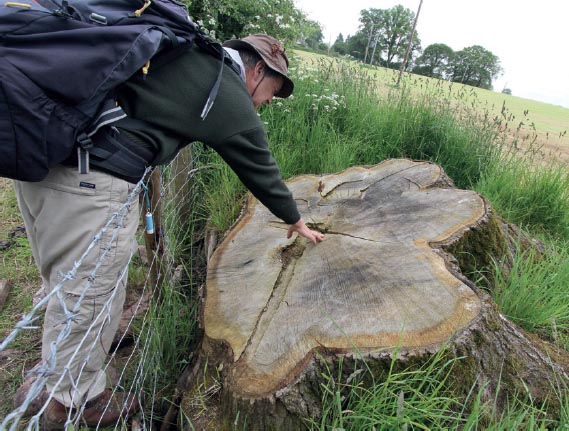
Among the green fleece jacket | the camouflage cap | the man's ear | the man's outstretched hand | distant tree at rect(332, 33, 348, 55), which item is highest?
distant tree at rect(332, 33, 348, 55)

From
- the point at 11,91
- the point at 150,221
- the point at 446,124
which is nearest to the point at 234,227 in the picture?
the point at 150,221

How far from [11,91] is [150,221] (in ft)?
2.33

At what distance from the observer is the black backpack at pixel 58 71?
968mm

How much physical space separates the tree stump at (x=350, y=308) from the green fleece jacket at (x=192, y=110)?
0.55m

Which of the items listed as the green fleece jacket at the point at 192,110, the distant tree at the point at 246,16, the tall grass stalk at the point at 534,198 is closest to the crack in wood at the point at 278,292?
the green fleece jacket at the point at 192,110

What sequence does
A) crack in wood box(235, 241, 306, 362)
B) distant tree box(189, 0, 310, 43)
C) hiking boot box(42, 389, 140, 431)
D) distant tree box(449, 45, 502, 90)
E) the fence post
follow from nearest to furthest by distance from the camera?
crack in wood box(235, 241, 306, 362)
hiking boot box(42, 389, 140, 431)
the fence post
distant tree box(189, 0, 310, 43)
distant tree box(449, 45, 502, 90)

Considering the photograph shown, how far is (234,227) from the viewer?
2.02 meters

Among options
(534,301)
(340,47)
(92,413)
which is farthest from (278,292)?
(340,47)

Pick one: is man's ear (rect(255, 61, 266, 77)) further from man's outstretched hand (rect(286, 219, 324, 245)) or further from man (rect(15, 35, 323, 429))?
man's outstretched hand (rect(286, 219, 324, 245))

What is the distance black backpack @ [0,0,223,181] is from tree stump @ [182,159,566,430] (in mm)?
826

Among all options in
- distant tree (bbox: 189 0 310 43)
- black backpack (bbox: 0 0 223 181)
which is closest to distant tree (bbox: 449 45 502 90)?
distant tree (bbox: 189 0 310 43)

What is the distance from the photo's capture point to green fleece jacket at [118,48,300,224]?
1.25 m

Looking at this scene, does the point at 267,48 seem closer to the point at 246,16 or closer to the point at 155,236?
the point at 155,236

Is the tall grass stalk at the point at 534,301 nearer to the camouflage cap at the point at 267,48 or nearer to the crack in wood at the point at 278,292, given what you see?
the crack in wood at the point at 278,292
